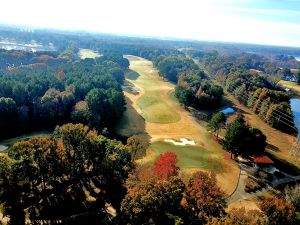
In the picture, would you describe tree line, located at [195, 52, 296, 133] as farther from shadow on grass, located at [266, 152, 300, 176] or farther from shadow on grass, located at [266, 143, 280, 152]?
shadow on grass, located at [266, 152, 300, 176]

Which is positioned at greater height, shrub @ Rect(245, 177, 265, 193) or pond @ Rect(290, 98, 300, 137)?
shrub @ Rect(245, 177, 265, 193)

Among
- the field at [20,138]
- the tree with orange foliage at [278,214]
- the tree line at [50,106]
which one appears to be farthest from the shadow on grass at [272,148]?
the field at [20,138]

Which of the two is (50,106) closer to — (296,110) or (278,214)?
(278,214)

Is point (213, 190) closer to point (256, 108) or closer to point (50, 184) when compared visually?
point (50, 184)

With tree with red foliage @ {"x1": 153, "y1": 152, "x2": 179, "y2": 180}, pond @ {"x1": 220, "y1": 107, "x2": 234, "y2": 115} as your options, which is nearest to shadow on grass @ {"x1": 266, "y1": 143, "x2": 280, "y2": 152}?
pond @ {"x1": 220, "y1": 107, "x2": 234, "y2": 115}

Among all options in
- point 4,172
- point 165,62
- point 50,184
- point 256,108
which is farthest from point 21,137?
point 165,62

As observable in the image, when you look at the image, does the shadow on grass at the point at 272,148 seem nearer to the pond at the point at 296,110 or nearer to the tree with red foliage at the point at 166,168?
the pond at the point at 296,110

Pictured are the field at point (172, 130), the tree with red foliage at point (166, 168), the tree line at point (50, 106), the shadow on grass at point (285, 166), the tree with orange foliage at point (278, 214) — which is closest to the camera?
the tree with orange foliage at point (278, 214)

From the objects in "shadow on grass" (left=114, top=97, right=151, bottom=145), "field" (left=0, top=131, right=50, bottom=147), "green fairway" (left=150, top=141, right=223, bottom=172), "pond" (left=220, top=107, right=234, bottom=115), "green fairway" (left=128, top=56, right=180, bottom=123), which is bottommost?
"field" (left=0, top=131, right=50, bottom=147)
